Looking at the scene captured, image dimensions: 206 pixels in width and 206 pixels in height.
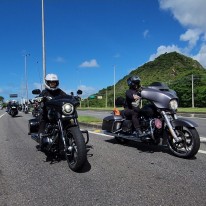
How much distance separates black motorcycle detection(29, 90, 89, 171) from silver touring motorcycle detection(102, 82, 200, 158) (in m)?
1.66

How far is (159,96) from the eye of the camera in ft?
22.1

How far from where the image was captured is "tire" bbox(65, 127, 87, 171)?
5387mm

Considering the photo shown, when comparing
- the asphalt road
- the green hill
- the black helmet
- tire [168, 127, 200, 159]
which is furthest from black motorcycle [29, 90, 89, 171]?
the green hill

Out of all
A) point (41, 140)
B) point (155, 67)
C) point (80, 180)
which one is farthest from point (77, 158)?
point (155, 67)

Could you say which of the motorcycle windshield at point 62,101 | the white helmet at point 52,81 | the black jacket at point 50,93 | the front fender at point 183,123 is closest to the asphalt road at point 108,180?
the front fender at point 183,123

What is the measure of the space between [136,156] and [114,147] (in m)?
1.32

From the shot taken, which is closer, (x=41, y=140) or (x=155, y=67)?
(x=41, y=140)

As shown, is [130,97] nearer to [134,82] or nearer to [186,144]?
[134,82]

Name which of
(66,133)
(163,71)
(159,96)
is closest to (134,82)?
→ (159,96)

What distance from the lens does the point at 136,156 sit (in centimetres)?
679

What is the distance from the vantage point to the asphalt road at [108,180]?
162 inches

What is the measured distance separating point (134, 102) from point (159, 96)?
95cm

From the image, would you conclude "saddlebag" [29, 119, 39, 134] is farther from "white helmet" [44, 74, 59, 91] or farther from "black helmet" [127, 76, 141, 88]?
"black helmet" [127, 76, 141, 88]

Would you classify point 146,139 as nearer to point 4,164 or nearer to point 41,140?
point 41,140
